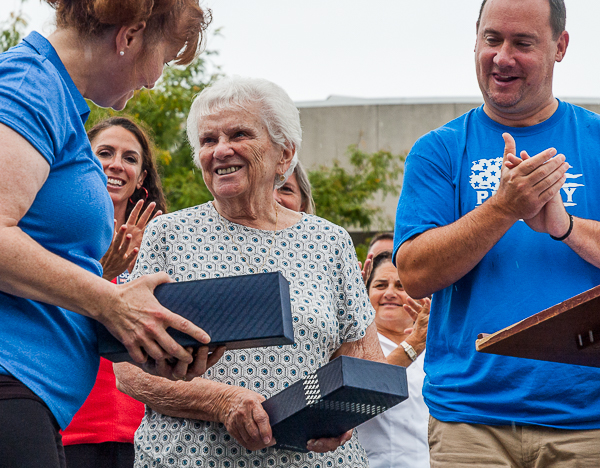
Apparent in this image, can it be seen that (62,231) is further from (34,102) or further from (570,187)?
(570,187)

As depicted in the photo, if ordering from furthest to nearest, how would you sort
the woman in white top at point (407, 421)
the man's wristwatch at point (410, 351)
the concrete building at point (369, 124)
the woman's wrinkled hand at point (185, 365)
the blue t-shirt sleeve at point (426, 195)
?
the concrete building at point (369, 124) → the man's wristwatch at point (410, 351) → the woman in white top at point (407, 421) → the blue t-shirt sleeve at point (426, 195) → the woman's wrinkled hand at point (185, 365)

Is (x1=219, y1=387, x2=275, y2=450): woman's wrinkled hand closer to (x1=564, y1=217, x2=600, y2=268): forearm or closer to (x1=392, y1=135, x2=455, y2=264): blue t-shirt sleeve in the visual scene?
(x1=392, y1=135, x2=455, y2=264): blue t-shirt sleeve

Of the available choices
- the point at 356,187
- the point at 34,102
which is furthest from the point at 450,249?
the point at 356,187

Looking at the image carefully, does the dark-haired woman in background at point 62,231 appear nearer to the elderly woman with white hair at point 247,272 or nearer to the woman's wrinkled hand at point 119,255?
the elderly woman with white hair at point 247,272

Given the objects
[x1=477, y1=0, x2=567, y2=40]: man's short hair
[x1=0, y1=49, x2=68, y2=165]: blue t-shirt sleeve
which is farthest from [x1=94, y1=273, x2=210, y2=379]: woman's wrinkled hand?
[x1=477, y1=0, x2=567, y2=40]: man's short hair

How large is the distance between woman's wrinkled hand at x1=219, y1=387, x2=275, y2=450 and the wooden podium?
31.7 inches

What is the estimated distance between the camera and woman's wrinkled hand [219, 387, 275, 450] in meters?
2.50

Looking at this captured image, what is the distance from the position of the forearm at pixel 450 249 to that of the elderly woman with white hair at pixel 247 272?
1.46 ft

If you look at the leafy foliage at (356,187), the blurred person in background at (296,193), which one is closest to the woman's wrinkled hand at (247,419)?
the blurred person in background at (296,193)

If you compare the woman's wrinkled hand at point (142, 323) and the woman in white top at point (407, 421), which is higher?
the woman's wrinkled hand at point (142, 323)

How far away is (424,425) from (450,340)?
1.56m

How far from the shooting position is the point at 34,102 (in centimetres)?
176

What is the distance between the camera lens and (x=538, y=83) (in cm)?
286

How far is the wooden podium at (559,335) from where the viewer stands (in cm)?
178
